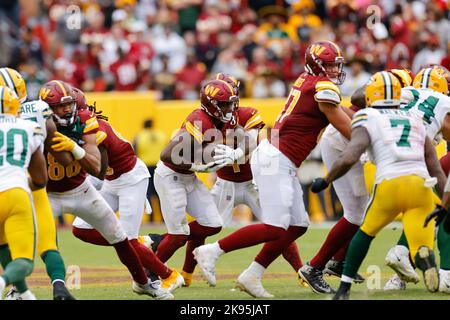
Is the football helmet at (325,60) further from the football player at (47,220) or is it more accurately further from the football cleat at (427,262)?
the football player at (47,220)

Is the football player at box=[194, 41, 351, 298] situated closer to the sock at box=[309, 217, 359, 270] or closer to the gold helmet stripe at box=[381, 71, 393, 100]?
the sock at box=[309, 217, 359, 270]

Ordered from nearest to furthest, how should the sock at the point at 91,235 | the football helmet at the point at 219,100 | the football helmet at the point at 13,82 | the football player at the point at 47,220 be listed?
the football player at the point at 47,220
the football helmet at the point at 13,82
the football helmet at the point at 219,100
the sock at the point at 91,235

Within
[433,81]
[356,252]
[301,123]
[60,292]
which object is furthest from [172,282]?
[433,81]

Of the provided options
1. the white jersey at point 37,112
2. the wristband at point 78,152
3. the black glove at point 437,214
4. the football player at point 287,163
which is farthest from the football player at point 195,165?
the black glove at point 437,214

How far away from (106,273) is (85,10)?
9269 millimetres

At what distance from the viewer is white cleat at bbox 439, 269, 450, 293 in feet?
25.9

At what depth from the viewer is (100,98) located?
15.1m

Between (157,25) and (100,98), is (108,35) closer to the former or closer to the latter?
(157,25)

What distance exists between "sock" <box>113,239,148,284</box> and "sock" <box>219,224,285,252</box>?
64cm

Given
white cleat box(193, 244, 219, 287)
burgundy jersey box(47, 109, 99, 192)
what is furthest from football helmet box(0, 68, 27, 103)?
white cleat box(193, 244, 219, 287)

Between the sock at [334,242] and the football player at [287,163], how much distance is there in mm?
193

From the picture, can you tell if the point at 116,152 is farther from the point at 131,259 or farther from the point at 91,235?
the point at 131,259

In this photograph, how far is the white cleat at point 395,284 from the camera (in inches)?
328

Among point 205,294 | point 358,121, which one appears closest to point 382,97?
point 358,121
